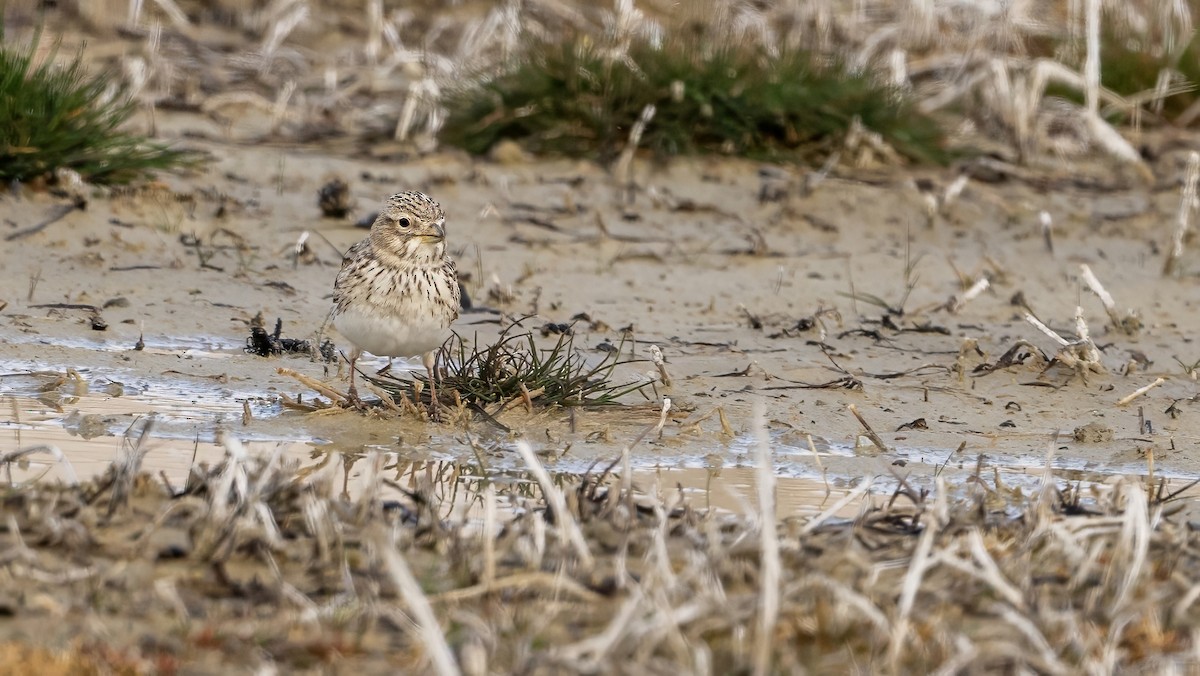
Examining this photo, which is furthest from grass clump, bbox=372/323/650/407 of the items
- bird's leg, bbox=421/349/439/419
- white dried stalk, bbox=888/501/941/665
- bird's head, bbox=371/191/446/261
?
white dried stalk, bbox=888/501/941/665


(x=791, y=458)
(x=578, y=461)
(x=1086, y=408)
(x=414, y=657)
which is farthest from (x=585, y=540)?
(x=1086, y=408)

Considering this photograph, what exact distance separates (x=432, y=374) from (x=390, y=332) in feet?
1.13

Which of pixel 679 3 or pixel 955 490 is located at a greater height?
pixel 679 3

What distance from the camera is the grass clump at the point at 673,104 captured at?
10.8 metres

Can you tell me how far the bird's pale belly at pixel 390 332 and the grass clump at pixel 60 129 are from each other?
129 inches

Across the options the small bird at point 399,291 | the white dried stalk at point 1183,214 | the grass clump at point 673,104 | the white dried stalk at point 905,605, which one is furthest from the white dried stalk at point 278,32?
the white dried stalk at point 905,605

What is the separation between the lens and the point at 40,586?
13.5ft

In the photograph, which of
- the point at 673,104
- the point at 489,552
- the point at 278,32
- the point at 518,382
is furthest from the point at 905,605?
the point at 278,32

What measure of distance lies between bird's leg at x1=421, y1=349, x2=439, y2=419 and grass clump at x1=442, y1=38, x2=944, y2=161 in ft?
13.4

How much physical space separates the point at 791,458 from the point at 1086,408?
5.43 ft

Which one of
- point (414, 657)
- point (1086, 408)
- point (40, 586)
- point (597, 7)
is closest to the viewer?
point (414, 657)

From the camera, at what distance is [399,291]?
21.4 feet

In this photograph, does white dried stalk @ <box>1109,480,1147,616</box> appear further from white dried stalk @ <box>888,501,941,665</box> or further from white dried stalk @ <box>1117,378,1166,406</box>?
white dried stalk @ <box>1117,378,1166,406</box>

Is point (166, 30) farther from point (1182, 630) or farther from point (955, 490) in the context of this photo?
point (1182, 630)
